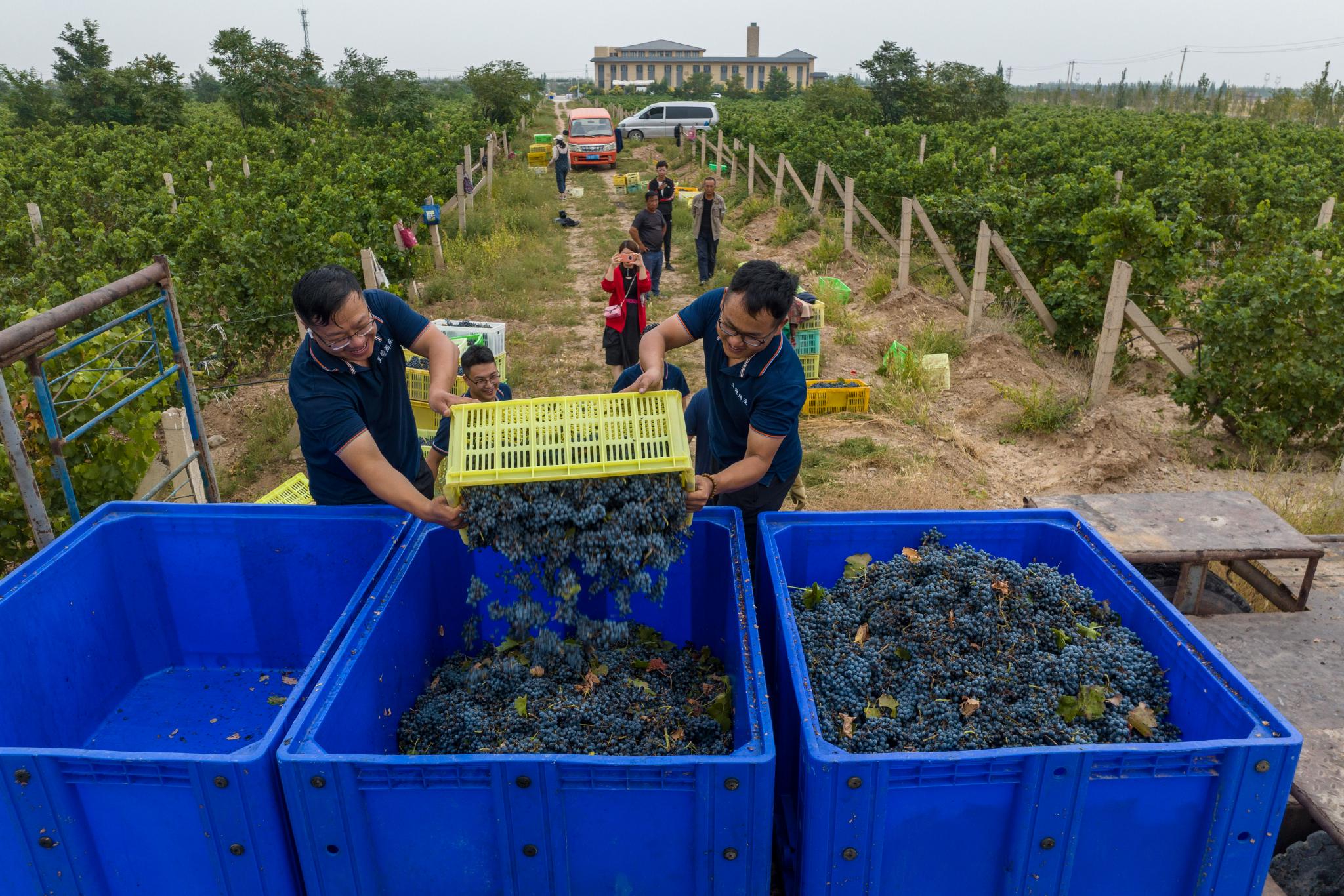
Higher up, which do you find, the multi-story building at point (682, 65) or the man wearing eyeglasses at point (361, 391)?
the multi-story building at point (682, 65)

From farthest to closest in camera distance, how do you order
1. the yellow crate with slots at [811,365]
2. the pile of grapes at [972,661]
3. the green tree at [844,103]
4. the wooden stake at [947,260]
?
the green tree at [844,103] < the wooden stake at [947,260] < the yellow crate with slots at [811,365] < the pile of grapes at [972,661]

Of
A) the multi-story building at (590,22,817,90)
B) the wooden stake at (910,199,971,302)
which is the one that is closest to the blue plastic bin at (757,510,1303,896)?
the wooden stake at (910,199,971,302)

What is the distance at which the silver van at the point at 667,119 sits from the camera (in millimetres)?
34125

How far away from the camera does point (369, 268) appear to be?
841 cm

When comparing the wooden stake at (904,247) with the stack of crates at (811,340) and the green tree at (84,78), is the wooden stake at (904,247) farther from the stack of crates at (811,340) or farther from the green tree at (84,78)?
the green tree at (84,78)

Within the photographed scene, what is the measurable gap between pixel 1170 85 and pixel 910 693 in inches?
2746

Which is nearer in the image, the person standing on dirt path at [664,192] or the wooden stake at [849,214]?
the person standing on dirt path at [664,192]

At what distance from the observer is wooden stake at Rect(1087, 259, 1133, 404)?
7.36m

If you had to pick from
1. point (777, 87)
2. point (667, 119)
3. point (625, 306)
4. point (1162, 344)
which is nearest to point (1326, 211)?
point (1162, 344)

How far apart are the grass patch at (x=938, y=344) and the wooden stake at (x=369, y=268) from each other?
5.70m

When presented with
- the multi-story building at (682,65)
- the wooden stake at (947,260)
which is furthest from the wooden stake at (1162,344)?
the multi-story building at (682,65)

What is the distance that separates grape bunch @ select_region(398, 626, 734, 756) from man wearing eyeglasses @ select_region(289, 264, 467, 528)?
0.55 m

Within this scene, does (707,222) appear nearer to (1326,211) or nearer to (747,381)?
(1326,211)

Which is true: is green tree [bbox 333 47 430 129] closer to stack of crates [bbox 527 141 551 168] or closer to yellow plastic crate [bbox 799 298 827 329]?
stack of crates [bbox 527 141 551 168]
